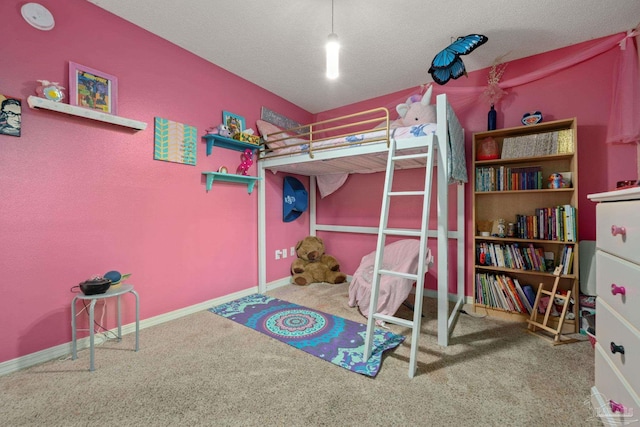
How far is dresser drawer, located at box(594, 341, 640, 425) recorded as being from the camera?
93 centimetres

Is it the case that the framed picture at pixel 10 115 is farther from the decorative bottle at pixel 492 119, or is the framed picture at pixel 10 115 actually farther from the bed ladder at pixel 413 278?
the decorative bottle at pixel 492 119

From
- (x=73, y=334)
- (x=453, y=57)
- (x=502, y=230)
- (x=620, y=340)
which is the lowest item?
(x=73, y=334)

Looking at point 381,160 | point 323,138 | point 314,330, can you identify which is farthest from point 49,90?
point 381,160

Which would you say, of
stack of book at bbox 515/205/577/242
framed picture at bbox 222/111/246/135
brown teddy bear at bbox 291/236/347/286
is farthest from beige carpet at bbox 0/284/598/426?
framed picture at bbox 222/111/246/135

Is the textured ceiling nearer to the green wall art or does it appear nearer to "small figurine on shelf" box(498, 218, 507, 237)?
the green wall art

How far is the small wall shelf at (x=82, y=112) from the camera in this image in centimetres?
160

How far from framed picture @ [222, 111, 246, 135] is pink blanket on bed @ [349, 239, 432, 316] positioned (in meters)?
2.06

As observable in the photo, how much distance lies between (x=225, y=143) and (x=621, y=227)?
2931mm

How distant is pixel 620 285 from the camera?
1.02 m

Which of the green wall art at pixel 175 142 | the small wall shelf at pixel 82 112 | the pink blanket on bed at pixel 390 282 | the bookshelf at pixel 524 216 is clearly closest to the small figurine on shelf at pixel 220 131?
the green wall art at pixel 175 142

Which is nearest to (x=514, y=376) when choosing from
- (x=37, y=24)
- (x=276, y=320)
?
(x=276, y=320)

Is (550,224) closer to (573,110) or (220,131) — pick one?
(573,110)

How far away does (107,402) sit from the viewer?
135cm

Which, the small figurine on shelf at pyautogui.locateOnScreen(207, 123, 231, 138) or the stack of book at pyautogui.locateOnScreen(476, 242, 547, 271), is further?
the small figurine on shelf at pyautogui.locateOnScreen(207, 123, 231, 138)
